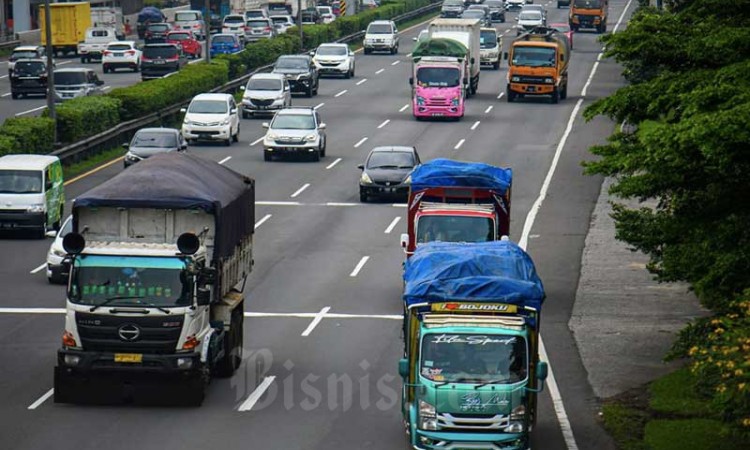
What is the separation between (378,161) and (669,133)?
90.3ft

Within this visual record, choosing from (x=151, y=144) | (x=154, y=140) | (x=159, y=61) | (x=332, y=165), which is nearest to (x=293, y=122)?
(x=332, y=165)

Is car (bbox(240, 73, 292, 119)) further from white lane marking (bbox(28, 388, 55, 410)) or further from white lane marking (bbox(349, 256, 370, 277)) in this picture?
white lane marking (bbox(28, 388, 55, 410))

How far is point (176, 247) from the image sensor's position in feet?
84.6

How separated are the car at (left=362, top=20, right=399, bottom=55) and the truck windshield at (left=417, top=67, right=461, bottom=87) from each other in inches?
1202

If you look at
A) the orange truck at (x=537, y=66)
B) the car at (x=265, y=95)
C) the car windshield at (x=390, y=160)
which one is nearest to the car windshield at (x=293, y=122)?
the car windshield at (x=390, y=160)

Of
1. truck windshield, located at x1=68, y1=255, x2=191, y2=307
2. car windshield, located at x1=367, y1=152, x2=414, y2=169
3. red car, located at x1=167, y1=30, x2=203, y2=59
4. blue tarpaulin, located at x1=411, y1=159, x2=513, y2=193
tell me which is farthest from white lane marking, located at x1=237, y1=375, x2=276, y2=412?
red car, located at x1=167, y1=30, x2=203, y2=59

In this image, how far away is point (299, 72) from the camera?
75812mm

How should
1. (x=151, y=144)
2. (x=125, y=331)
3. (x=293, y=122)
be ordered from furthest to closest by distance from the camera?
1. (x=293, y=122)
2. (x=151, y=144)
3. (x=125, y=331)

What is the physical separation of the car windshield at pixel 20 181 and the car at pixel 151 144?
9.49 meters

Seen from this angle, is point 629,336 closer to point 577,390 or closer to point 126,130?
point 577,390

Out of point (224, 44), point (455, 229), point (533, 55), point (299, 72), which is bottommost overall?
point (224, 44)

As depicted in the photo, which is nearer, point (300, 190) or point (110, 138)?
point (300, 190)

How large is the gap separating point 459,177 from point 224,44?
60.0 metres

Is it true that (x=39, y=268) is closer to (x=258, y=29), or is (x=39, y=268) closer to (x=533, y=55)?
(x=533, y=55)
